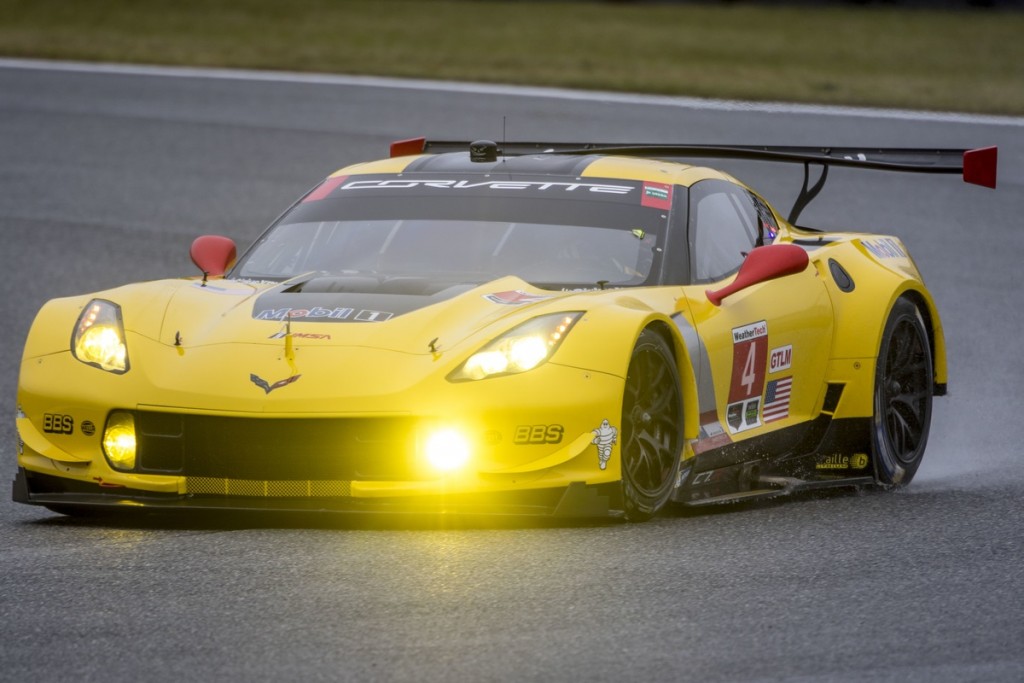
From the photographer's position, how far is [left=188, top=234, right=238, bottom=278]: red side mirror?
6.75 metres

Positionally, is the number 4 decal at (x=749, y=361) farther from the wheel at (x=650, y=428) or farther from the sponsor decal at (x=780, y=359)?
the wheel at (x=650, y=428)

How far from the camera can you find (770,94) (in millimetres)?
18953

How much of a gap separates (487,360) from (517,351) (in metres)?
0.09

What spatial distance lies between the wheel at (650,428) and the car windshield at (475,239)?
47 centimetres

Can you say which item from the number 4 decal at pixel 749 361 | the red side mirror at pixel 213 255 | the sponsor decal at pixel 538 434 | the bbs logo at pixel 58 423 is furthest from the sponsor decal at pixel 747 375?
the bbs logo at pixel 58 423

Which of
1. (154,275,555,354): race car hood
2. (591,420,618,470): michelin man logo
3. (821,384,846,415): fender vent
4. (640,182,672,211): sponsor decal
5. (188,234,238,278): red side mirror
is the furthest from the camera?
(821,384,846,415): fender vent

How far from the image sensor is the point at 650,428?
5961mm

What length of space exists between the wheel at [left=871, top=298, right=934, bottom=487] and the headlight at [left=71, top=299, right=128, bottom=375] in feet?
9.42

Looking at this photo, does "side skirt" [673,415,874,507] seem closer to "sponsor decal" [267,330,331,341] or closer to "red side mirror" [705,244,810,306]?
"red side mirror" [705,244,810,306]

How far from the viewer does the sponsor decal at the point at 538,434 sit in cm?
552

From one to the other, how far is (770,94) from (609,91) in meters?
1.58

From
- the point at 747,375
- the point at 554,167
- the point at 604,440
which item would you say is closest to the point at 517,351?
the point at 604,440

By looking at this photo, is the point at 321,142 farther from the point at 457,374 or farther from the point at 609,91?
the point at 457,374

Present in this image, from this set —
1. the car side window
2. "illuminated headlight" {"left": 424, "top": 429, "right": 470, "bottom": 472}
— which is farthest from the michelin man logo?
Answer: the car side window
